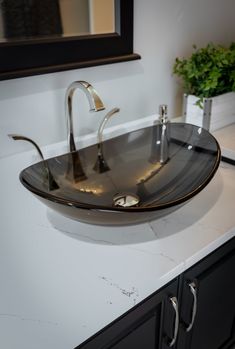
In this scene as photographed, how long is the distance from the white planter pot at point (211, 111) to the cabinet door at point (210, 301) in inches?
20.8

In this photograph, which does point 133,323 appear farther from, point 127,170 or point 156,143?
point 156,143

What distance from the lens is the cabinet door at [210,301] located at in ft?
2.86

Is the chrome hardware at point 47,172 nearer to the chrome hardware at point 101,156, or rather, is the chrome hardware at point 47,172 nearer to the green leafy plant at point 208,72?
the chrome hardware at point 101,156

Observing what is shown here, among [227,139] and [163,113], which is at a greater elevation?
[163,113]

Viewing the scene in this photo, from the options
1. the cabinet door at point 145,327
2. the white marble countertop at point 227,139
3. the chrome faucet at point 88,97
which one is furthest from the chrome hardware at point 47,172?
the white marble countertop at point 227,139

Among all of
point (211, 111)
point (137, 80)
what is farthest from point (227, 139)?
point (137, 80)

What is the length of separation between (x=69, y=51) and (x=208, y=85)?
19.3 inches

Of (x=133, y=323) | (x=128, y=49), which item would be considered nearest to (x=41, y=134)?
(x=128, y=49)

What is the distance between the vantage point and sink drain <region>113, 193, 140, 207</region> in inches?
37.7

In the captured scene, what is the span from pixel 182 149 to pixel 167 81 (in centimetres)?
38

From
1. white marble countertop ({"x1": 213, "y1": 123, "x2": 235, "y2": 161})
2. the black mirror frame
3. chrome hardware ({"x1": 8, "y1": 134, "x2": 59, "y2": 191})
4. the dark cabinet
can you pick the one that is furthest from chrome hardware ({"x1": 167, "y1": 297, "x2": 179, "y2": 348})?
the black mirror frame

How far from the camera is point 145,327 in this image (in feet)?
2.61

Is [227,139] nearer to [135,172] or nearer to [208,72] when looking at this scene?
[208,72]

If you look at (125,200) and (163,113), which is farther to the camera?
(163,113)
